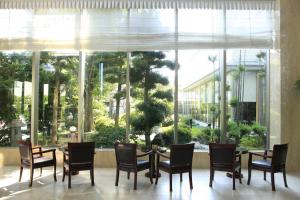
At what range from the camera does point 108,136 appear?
280 inches

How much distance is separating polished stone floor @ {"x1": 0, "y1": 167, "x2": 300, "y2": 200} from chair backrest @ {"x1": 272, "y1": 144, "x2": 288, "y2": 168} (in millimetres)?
430

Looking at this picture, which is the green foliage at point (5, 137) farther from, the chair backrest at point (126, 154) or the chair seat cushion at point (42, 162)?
the chair backrest at point (126, 154)

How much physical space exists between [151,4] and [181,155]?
3.62m

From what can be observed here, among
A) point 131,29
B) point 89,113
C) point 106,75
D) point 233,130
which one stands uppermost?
point 131,29

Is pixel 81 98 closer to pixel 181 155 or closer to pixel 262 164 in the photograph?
pixel 181 155

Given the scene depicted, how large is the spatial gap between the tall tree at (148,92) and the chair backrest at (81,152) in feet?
6.21

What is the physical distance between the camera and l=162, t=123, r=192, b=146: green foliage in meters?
7.05

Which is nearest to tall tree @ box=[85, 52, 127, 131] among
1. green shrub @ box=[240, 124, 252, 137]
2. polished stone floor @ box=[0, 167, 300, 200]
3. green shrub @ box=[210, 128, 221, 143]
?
polished stone floor @ box=[0, 167, 300, 200]

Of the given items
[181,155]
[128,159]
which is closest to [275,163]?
[181,155]

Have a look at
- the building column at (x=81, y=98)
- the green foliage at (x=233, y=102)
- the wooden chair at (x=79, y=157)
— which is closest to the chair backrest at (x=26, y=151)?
the wooden chair at (x=79, y=157)

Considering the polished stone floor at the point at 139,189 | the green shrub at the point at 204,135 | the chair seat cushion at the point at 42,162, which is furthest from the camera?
the green shrub at the point at 204,135

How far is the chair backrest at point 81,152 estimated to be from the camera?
17.0ft

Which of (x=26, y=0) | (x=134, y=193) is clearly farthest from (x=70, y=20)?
(x=134, y=193)

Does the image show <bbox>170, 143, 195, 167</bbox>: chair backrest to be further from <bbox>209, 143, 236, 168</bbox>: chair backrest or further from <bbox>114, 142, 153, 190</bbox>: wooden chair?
<bbox>114, 142, 153, 190</bbox>: wooden chair
